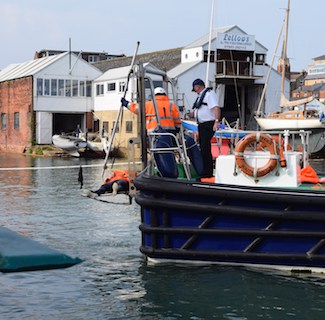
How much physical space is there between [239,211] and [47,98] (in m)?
37.0

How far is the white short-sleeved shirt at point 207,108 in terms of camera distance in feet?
29.0

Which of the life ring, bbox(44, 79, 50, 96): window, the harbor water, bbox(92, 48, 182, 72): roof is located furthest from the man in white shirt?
bbox(44, 79, 50, 96): window

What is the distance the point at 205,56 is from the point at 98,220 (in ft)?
101

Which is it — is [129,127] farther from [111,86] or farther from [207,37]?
[207,37]

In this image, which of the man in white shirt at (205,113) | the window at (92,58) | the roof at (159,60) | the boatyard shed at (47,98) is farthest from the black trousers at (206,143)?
the window at (92,58)

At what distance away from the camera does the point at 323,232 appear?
786 cm

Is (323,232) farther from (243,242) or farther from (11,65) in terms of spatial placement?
(11,65)

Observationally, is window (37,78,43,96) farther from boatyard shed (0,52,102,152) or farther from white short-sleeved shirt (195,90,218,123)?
white short-sleeved shirt (195,90,218,123)

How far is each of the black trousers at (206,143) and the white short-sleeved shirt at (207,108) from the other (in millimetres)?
68

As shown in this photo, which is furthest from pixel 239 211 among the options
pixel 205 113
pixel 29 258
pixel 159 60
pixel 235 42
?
pixel 159 60

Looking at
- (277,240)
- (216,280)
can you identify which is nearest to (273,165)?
(277,240)

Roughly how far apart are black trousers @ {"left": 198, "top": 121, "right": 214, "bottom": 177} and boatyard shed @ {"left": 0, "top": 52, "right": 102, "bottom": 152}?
35293 millimetres

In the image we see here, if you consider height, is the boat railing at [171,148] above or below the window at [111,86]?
below

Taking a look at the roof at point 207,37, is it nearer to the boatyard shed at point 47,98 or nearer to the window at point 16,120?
the boatyard shed at point 47,98
